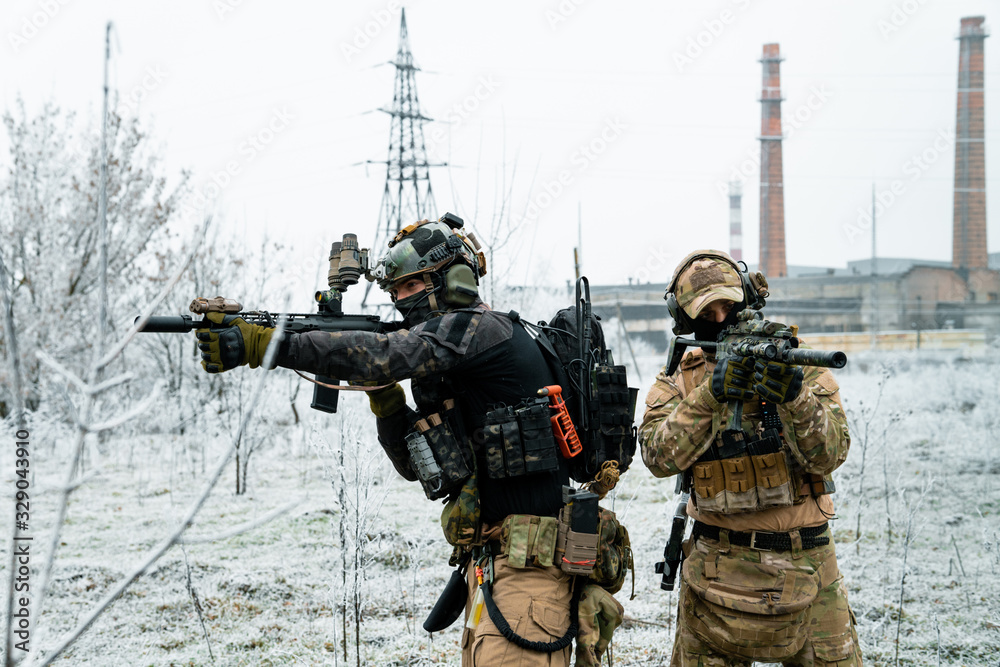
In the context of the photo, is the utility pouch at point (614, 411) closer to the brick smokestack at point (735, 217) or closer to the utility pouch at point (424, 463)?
the utility pouch at point (424, 463)

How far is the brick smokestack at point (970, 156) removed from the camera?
119ft

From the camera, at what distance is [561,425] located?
9.00 feet

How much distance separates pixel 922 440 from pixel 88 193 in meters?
13.7

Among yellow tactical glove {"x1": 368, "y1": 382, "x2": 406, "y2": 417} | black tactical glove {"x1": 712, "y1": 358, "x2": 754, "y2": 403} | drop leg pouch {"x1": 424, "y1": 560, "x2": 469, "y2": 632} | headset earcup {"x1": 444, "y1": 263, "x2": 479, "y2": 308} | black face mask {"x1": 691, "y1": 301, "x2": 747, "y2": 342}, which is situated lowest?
drop leg pouch {"x1": 424, "y1": 560, "x2": 469, "y2": 632}

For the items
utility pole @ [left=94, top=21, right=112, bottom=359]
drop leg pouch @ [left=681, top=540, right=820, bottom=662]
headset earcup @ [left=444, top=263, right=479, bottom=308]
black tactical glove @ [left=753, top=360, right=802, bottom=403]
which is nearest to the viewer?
Answer: utility pole @ [left=94, top=21, right=112, bottom=359]

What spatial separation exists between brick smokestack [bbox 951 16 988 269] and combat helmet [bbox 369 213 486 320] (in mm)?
40475

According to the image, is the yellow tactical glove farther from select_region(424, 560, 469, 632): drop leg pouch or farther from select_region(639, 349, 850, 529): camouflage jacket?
select_region(639, 349, 850, 529): camouflage jacket

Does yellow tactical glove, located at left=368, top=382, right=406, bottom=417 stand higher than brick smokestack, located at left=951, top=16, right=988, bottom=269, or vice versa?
brick smokestack, located at left=951, top=16, right=988, bottom=269

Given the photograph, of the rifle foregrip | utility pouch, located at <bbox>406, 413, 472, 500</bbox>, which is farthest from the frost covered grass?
the rifle foregrip

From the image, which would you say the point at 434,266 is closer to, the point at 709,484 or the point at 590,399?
the point at 590,399

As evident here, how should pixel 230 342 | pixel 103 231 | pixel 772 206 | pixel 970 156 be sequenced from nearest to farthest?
1. pixel 103 231
2. pixel 230 342
3. pixel 970 156
4. pixel 772 206

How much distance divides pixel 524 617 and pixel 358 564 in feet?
5.88

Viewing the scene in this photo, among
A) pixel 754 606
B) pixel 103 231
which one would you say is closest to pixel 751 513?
pixel 754 606

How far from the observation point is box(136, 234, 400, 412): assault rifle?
2.26 m
